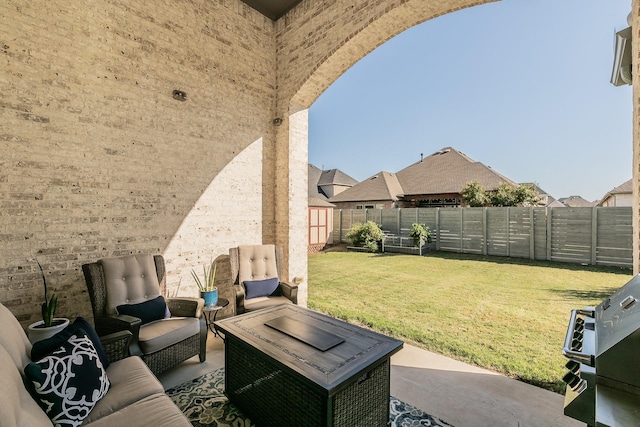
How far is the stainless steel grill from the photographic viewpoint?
1139mm

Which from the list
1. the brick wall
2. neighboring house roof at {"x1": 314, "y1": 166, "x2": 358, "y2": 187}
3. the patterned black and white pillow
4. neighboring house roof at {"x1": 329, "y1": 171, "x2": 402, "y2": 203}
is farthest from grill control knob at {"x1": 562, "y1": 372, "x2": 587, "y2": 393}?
neighboring house roof at {"x1": 314, "y1": 166, "x2": 358, "y2": 187}

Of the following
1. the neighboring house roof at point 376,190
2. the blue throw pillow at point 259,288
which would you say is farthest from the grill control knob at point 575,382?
the neighboring house roof at point 376,190

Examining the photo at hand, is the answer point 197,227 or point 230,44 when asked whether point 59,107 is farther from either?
point 230,44

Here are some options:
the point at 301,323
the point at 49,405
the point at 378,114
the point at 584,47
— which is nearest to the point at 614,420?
the point at 301,323

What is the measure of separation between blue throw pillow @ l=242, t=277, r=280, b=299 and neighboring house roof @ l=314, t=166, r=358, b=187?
2154cm

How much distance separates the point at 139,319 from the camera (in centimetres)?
267

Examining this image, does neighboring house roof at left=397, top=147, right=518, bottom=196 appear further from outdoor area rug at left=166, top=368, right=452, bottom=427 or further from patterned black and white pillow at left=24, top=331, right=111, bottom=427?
patterned black and white pillow at left=24, top=331, right=111, bottom=427

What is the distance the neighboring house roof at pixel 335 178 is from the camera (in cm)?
2591

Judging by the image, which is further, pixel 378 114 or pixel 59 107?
pixel 378 114

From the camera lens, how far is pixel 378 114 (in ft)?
59.1

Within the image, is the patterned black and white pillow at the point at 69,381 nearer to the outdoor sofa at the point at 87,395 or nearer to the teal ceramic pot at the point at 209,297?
the outdoor sofa at the point at 87,395

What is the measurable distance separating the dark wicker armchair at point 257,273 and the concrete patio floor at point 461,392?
782 millimetres

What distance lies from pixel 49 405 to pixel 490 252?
36.5 ft

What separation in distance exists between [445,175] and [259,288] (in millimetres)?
15412
